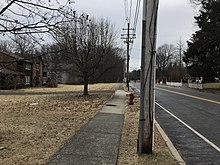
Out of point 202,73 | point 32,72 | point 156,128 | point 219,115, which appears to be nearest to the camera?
point 156,128

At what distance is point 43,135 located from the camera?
9172 millimetres

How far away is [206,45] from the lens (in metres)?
45.1

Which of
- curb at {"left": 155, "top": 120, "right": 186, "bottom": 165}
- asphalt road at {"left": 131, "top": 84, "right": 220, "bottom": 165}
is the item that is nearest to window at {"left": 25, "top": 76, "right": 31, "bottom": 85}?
asphalt road at {"left": 131, "top": 84, "right": 220, "bottom": 165}

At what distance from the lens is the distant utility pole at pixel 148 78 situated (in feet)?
22.9

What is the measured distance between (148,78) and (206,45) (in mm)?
40431

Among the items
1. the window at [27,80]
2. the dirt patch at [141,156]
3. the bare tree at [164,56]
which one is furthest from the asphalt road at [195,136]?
the bare tree at [164,56]

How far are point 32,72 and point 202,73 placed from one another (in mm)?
32863

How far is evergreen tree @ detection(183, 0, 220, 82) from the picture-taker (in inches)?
1554

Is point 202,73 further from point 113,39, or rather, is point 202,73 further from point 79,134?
point 79,134

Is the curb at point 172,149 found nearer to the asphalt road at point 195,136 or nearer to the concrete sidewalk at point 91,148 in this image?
the asphalt road at point 195,136

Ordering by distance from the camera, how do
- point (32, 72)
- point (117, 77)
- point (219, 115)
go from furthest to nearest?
1. point (117, 77)
2. point (32, 72)
3. point (219, 115)

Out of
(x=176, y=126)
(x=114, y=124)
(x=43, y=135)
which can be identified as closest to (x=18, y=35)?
(x=43, y=135)

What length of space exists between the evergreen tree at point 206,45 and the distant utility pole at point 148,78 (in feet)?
111

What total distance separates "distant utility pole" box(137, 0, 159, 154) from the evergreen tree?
111 feet
